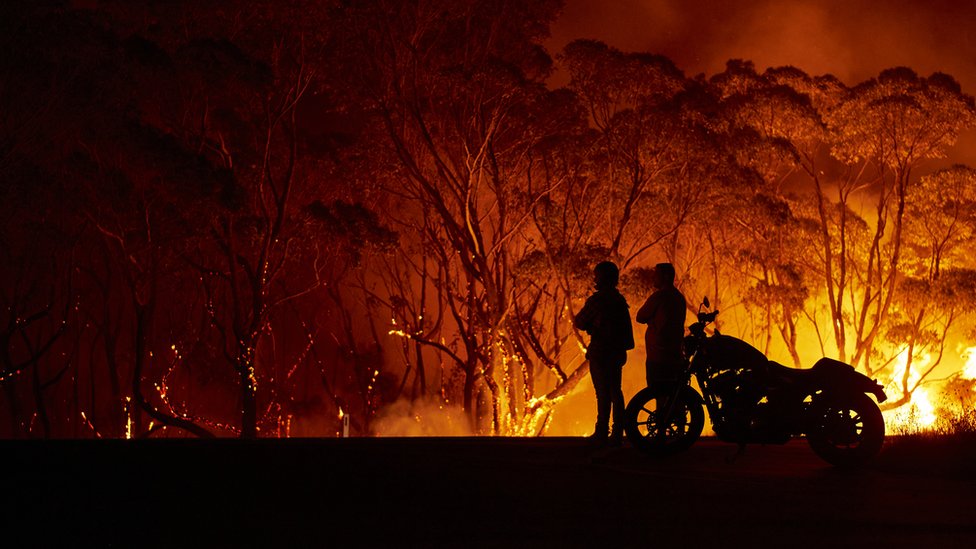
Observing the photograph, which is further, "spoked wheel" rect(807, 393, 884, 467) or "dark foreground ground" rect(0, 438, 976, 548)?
"spoked wheel" rect(807, 393, 884, 467)

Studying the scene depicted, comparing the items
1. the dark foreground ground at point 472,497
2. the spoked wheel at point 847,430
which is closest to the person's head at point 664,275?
the dark foreground ground at point 472,497

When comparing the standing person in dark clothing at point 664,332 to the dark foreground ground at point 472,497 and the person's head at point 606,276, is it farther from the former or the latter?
the dark foreground ground at point 472,497

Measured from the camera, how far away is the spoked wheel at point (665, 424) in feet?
30.3

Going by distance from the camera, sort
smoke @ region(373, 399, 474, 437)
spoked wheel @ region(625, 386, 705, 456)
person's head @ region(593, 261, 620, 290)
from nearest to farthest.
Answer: spoked wheel @ region(625, 386, 705, 456), person's head @ region(593, 261, 620, 290), smoke @ region(373, 399, 474, 437)

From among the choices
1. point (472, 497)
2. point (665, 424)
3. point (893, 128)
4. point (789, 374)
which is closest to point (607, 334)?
point (665, 424)

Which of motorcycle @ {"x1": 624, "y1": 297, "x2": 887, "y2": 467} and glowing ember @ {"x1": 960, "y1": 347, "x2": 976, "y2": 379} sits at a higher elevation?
glowing ember @ {"x1": 960, "y1": 347, "x2": 976, "y2": 379}

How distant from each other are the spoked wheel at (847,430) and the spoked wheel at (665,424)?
97 centimetres

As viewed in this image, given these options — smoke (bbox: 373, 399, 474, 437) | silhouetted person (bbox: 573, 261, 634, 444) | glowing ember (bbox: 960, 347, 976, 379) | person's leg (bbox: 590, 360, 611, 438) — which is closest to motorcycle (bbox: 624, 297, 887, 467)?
silhouetted person (bbox: 573, 261, 634, 444)

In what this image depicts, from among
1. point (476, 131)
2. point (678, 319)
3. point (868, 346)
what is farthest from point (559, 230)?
point (678, 319)

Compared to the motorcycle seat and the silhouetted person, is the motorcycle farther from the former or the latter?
the silhouetted person

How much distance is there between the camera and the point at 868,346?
3491 centimetres

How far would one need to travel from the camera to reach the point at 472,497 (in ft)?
22.3

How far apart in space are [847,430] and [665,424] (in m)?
1.42

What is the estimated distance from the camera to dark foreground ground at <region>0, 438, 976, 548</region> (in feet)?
17.6
